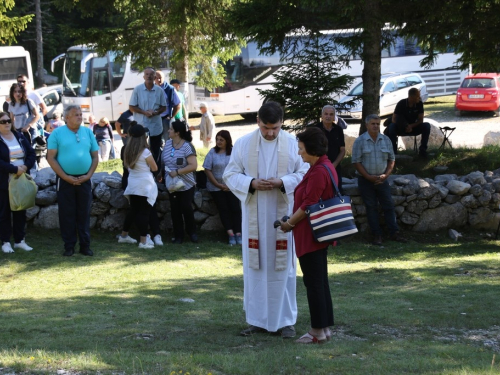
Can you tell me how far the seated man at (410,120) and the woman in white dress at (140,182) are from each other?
5.59 metres

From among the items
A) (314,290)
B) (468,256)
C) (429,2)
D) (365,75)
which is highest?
(429,2)

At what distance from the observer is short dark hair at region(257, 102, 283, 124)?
6383mm

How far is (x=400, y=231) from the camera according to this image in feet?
42.0

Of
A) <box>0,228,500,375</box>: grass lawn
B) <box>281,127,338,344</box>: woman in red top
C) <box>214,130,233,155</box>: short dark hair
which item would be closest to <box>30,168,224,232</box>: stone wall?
<box>0,228,500,375</box>: grass lawn

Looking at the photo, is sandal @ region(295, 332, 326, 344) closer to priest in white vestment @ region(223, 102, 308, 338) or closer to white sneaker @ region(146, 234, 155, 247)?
priest in white vestment @ region(223, 102, 308, 338)

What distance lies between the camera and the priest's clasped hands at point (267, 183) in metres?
6.42

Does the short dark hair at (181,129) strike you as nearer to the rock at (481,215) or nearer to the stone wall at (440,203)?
the stone wall at (440,203)

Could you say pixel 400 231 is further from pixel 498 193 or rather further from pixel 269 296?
pixel 269 296

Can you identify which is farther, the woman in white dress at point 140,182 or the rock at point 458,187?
the rock at point 458,187

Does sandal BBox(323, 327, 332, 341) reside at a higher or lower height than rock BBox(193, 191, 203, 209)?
lower

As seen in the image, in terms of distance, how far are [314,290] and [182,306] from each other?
6.52ft

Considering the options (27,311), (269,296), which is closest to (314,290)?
(269,296)

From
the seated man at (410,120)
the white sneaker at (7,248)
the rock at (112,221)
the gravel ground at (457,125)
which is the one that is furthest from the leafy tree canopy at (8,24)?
the gravel ground at (457,125)

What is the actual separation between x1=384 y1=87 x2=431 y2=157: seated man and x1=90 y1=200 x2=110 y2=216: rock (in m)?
5.89
